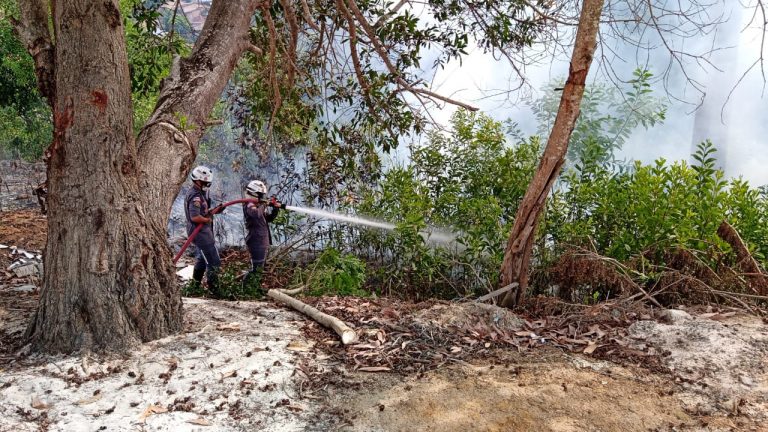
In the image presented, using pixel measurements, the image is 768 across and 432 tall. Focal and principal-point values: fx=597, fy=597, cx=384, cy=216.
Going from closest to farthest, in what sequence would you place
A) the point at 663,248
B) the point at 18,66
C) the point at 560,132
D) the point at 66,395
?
the point at 66,395 → the point at 560,132 → the point at 663,248 → the point at 18,66

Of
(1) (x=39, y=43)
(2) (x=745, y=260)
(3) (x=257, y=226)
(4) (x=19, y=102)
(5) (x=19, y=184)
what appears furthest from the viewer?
(5) (x=19, y=184)

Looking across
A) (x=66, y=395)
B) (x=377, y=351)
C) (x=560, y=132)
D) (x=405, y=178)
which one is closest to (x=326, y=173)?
(x=405, y=178)

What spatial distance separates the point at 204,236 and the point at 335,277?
1.52 m

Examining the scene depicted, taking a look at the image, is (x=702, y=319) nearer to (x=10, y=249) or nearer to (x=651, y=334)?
(x=651, y=334)

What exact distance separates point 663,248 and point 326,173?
4.30 m

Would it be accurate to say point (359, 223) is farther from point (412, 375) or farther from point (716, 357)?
point (716, 357)

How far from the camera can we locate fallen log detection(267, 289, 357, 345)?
3877 mm

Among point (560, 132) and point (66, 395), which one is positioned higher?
point (560, 132)

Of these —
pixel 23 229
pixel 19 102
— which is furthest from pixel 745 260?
pixel 19 102

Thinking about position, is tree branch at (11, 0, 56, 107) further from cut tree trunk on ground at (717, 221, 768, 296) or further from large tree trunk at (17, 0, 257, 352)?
cut tree trunk on ground at (717, 221, 768, 296)

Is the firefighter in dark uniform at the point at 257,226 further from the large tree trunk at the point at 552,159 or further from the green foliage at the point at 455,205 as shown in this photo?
the large tree trunk at the point at 552,159

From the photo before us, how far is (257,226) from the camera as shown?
22.7 feet

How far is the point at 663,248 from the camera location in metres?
5.30

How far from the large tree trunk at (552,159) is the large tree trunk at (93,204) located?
9.19 feet
